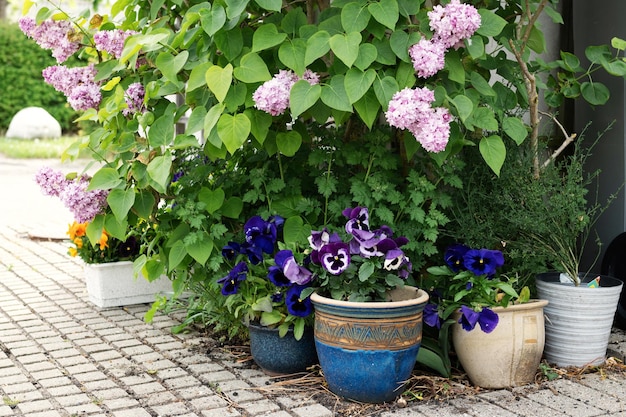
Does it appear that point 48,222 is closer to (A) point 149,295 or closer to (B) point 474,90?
(A) point 149,295

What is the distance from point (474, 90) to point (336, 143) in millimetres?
703

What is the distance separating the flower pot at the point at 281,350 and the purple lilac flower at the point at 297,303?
0.51ft

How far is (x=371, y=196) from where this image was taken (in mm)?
3695

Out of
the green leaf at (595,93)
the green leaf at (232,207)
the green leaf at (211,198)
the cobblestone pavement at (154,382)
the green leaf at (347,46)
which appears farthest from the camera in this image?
the green leaf at (595,93)

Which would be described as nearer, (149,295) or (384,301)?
(384,301)

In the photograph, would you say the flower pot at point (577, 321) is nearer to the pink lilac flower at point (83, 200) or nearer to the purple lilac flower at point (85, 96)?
the pink lilac flower at point (83, 200)

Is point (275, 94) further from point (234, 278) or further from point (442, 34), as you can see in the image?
point (234, 278)

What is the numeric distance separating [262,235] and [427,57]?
3.57 ft

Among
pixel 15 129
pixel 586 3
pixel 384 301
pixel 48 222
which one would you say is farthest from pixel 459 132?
pixel 15 129

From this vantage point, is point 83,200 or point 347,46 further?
point 83,200

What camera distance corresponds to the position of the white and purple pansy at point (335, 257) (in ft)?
11.0

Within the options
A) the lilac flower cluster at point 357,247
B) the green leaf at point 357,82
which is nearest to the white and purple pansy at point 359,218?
the lilac flower cluster at point 357,247

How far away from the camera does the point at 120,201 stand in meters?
3.52

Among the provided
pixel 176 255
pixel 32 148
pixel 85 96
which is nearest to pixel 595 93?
pixel 176 255
